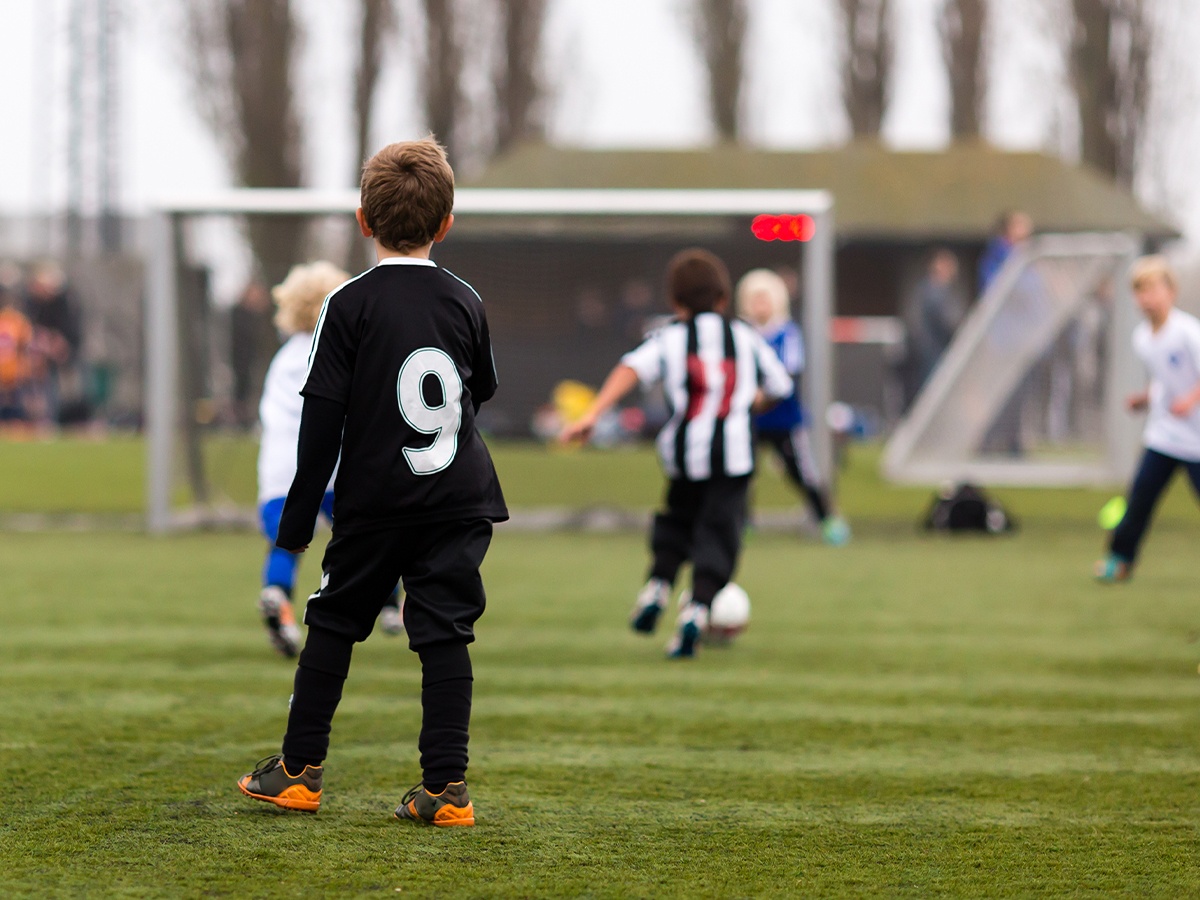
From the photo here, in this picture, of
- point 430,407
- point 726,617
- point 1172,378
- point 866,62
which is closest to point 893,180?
point 866,62

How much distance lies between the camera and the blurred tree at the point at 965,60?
31453 mm

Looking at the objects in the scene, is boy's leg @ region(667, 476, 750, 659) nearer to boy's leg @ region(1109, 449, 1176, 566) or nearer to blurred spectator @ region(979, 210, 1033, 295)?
boy's leg @ region(1109, 449, 1176, 566)

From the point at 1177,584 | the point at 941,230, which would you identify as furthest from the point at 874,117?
the point at 1177,584

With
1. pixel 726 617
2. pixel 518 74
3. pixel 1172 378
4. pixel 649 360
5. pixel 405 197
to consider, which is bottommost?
pixel 726 617

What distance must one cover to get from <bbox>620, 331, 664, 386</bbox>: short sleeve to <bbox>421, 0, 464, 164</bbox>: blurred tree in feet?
80.4

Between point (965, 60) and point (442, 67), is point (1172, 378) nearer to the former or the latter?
point (442, 67)

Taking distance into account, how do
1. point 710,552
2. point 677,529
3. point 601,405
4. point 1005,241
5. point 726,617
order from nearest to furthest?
1. point 601,405
2. point 710,552
3. point 677,529
4. point 726,617
5. point 1005,241

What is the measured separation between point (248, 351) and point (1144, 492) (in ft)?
22.2

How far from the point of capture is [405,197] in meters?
4.00

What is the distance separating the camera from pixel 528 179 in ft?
96.0

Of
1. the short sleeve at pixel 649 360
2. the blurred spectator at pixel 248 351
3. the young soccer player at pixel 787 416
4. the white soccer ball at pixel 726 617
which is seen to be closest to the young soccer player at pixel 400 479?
the short sleeve at pixel 649 360

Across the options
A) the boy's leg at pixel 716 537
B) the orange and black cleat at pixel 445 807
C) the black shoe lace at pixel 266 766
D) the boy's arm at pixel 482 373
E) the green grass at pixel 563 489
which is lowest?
the green grass at pixel 563 489

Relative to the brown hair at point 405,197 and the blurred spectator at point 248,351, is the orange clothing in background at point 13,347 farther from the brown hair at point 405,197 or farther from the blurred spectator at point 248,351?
the brown hair at point 405,197

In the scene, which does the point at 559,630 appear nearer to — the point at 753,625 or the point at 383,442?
the point at 753,625
